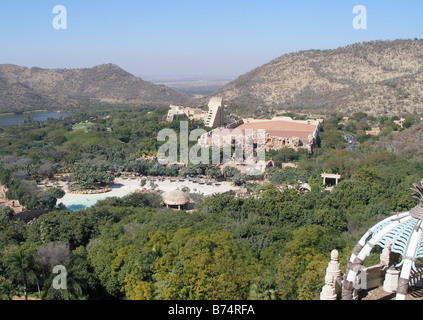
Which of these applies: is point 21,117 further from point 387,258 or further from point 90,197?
point 387,258

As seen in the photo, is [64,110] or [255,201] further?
[64,110]

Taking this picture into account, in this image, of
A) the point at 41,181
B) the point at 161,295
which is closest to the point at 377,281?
the point at 161,295

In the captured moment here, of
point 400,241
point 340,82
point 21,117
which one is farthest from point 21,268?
point 21,117

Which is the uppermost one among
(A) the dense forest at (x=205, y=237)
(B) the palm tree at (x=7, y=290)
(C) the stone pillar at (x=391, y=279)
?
(C) the stone pillar at (x=391, y=279)

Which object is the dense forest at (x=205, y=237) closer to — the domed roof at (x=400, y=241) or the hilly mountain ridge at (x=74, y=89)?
the domed roof at (x=400, y=241)

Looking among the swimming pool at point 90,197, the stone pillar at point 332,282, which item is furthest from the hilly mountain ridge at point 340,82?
the stone pillar at point 332,282

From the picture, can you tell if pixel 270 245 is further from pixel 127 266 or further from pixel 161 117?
pixel 161 117
